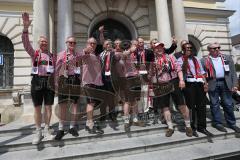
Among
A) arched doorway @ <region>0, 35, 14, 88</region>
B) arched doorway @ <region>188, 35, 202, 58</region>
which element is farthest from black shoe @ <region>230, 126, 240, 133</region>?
arched doorway @ <region>0, 35, 14, 88</region>

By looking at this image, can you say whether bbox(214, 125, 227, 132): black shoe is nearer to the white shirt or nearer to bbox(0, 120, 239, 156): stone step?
bbox(0, 120, 239, 156): stone step

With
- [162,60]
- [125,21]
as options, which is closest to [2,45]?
[125,21]

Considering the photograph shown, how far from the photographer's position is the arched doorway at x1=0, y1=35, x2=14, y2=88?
39.1 feet

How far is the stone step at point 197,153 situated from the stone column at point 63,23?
5.84m

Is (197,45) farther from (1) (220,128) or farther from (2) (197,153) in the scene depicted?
(2) (197,153)

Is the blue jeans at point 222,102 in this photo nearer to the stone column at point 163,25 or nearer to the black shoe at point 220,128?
the black shoe at point 220,128

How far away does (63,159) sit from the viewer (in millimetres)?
4270

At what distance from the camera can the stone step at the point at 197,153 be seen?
455 cm

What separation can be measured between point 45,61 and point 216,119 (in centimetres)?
469

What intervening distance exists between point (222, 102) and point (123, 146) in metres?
3.12

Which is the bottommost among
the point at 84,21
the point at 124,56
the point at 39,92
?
the point at 39,92

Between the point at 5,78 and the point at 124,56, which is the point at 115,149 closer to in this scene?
the point at 124,56

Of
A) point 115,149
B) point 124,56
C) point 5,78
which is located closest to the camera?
point 115,149

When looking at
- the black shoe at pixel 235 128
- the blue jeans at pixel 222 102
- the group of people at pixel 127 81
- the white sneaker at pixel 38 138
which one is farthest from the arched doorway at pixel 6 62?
the black shoe at pixel 235 128
